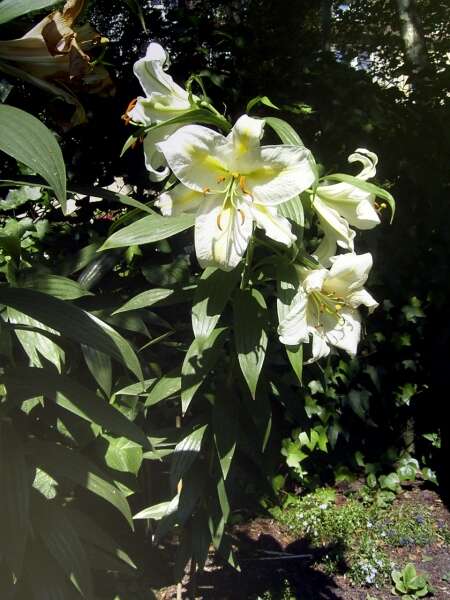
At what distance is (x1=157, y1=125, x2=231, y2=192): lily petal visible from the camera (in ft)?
3.62

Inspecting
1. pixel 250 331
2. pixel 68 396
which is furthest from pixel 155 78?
pixel 68 396

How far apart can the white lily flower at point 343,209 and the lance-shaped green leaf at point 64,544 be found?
0.93 m

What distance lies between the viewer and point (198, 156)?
1124 mm

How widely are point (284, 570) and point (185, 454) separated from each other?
1.18m

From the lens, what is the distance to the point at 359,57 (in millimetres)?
4262

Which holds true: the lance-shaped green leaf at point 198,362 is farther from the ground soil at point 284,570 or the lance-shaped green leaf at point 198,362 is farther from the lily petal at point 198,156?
the ground soil at point 284,570

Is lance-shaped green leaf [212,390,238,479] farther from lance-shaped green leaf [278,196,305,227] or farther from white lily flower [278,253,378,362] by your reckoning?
lance-shaped green leaf [278,196,305,227]

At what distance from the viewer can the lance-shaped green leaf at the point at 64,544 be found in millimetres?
1459

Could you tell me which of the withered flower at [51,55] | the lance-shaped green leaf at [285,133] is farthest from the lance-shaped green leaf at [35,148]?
the lance-shaped green leaf at [285,133]

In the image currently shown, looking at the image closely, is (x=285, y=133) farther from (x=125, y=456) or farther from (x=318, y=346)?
(x=125, y=456)

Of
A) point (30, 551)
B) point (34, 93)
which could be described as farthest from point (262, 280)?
point (34, 93)

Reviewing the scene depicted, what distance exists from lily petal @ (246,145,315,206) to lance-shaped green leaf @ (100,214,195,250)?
23 cm

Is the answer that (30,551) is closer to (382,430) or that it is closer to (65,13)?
(65,13)

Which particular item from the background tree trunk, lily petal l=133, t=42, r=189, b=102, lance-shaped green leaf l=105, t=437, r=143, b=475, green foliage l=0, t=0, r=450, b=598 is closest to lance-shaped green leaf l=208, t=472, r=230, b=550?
green foliage l=0, t=0, r=450, b=598
